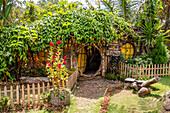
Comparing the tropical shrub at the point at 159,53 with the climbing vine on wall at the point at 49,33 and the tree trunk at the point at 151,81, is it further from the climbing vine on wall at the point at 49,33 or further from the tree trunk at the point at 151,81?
the tree trunk at the point at 151,81

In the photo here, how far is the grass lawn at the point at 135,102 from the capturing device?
439cm

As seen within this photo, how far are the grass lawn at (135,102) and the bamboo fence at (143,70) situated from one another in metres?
2.00

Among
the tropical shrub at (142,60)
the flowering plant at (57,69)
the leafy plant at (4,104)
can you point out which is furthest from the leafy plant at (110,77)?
the leafy plant at (4,104)

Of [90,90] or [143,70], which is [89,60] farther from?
[90,90]

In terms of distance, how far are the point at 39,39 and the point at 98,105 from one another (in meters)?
4.77

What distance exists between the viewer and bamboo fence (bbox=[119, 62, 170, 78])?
26.4 ft

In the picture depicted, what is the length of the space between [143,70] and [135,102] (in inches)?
141

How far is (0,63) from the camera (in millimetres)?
6480

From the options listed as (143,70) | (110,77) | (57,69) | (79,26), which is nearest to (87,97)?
(57,69)

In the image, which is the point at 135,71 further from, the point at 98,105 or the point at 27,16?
the point at 27,16

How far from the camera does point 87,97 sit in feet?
19.1

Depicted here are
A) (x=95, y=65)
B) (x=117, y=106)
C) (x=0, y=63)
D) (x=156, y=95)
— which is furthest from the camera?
(x=95, y=65)

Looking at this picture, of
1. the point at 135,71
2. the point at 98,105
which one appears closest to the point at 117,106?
the point at 98,105

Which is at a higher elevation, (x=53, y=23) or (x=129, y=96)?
(x=53, y=23)
